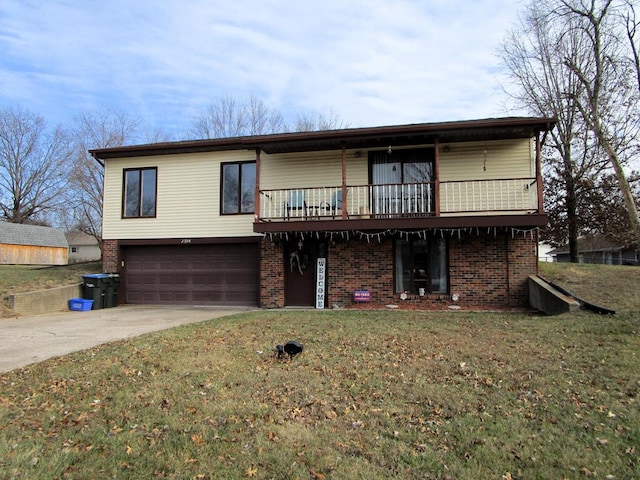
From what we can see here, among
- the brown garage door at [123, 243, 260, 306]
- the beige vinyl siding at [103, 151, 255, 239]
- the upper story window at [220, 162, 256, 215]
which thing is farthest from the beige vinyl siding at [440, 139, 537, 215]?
the brown garage door at [123, 243, 260, 306]

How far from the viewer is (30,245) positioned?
3762cm

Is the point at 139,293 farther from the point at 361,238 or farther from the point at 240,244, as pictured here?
the point at 361,238

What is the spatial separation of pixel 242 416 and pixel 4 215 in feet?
158

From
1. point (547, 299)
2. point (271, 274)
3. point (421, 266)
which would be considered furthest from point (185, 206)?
point (547, 299)

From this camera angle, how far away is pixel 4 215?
1629 inches

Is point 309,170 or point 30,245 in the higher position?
point 309,170

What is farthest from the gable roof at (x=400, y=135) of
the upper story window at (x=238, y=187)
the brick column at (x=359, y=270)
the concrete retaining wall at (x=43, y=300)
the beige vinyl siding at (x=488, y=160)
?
the concrete retaining wall at (x=43, y=300)

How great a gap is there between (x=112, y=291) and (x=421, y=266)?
31.7 feet

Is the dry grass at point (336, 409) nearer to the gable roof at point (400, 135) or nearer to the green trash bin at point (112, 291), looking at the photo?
the gable roof at point (400, 135)

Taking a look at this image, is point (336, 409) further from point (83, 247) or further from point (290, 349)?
point (83, 247)

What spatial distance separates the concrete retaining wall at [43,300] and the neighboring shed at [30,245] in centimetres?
2826

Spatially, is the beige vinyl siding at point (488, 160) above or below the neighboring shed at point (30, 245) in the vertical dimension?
above

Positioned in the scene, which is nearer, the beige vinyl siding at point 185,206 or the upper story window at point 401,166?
the upper story window at point 401,166

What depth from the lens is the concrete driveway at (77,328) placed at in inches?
261
